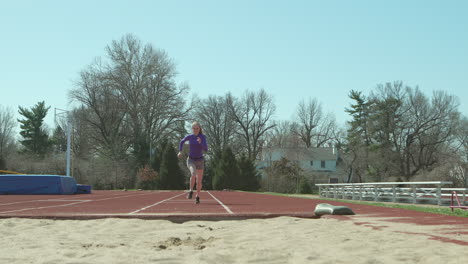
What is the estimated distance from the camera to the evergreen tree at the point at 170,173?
52.8 m

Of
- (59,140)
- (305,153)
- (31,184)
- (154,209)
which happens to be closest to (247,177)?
(305,153)

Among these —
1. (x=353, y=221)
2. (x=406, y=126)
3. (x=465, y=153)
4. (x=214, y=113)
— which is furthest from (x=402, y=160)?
(x=353, y=221)

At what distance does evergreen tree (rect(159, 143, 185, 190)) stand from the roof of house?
20199 millimetres

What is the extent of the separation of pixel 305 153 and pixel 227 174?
23.5 meters

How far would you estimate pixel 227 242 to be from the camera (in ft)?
15.5

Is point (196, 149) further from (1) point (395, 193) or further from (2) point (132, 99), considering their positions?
(2) point (132, 99)

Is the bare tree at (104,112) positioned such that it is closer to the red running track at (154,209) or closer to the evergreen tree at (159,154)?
the evergreen tree at (159,154)

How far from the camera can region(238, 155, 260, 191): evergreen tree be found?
5472 cm

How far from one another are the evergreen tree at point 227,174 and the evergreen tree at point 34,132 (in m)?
28.4

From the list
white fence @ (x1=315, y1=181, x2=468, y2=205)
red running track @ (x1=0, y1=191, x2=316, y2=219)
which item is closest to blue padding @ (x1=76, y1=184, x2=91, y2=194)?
red running track @ (x1=0, y1=191, x2=316, y2=219)

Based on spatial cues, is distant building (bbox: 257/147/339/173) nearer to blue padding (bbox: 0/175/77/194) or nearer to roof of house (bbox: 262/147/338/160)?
roof of house (bbox: 262/147/338/160)

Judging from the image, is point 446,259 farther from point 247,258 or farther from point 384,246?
point 247,258

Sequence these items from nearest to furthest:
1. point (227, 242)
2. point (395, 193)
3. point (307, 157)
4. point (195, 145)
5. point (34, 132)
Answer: point (227, 242) → point (195, 145) → point (395, 193) → point (34, 132) → point (307, 157)

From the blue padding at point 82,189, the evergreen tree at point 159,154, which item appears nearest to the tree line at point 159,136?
the evergreen tree at point 159,154
